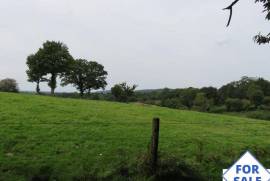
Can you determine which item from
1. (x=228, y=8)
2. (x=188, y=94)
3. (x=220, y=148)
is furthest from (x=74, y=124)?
(x=188, y=94)

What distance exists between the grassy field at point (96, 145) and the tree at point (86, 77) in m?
55.9

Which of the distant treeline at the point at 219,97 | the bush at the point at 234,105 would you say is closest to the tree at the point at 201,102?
the distant treeline at the point at 219,97

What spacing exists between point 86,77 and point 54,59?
13821mm

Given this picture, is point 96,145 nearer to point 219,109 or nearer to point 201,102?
point 219,109

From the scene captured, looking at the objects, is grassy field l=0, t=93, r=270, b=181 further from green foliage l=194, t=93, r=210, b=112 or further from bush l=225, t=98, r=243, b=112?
bush l=225, t=98, r=243, b=112

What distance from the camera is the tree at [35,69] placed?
76.2 metres

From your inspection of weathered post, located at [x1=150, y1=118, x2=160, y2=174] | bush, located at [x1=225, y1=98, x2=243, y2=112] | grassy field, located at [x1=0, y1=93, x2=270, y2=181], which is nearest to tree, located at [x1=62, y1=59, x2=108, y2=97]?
bush, located at [x1=225, y1=98, x2=243, y2=112]

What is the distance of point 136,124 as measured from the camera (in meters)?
26.8

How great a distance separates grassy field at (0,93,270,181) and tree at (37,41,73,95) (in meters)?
44.9

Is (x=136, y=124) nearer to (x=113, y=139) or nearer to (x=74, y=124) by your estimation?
(x=74, y=124)

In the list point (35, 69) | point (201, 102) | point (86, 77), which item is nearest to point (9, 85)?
point (35, 69)

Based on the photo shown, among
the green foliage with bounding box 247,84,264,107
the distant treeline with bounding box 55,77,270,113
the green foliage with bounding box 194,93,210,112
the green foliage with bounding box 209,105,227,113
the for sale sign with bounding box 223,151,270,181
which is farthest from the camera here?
the green foliage with bounding box 247,84,264,107

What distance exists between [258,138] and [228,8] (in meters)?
16.5

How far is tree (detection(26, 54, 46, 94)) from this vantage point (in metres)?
76.2
